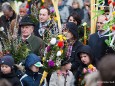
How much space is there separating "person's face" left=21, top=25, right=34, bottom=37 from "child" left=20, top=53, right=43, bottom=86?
145 centimetres

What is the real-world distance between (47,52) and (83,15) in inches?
237

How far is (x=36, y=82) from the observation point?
845 cm

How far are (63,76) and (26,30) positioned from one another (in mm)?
1889

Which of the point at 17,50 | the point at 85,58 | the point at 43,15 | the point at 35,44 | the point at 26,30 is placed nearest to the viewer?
the point at 85,58

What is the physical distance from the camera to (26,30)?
996 centimetres

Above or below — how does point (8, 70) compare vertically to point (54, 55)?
below

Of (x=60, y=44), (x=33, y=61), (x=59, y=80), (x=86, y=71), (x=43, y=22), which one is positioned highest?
(x=60, y=44)

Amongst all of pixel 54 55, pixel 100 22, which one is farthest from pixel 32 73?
pixel 100 22

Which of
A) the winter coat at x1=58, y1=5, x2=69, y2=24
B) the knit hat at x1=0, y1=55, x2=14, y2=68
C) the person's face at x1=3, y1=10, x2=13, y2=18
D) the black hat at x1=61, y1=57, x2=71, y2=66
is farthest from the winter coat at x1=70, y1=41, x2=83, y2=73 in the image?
the winter coat at x1=58, y1=5, x2=69, y2=24

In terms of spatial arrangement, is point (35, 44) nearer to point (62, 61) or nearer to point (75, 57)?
point (75, 57)

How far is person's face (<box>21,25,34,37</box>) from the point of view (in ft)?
32.5

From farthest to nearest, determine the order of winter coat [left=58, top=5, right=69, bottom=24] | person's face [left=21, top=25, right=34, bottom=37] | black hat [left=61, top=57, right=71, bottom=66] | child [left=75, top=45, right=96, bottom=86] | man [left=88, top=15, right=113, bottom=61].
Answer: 1. winter coat [left=58, top=5, right=69, bottom=24]
2. person's face [left=21, top=25, right=34, bottom=37]
3. man [left=88, top=15, right=113, bottom=61]
4. child [left=75, top=45, right=96, bottom=86]
5. black hat [left=61, top=57, right=71, bottom=66]

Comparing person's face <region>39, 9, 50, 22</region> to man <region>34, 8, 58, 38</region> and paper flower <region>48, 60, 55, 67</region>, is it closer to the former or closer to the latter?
man <region>34, 8, 58, 38</region>

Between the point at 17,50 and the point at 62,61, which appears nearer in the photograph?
the point at 62,61
